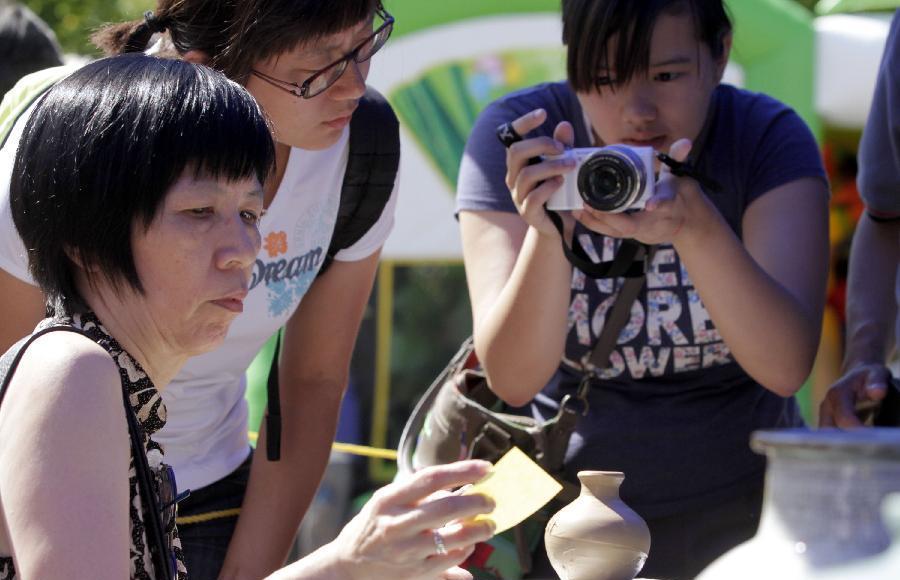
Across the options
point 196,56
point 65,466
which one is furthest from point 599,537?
point 196,56

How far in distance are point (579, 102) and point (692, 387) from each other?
0.60 m

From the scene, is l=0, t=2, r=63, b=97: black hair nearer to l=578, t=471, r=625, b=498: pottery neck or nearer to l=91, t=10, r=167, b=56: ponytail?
l=91, t=10, r=167, b=56: ponytail

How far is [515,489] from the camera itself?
1.53 m

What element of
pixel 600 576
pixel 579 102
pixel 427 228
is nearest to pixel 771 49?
pixel 427 228

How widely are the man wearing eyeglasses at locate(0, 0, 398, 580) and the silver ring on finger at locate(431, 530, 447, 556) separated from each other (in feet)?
2.72

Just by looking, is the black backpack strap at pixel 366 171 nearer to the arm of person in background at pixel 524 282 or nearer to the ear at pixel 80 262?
the arm of person in background at pixel 524 282

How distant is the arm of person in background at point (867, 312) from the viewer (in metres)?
2.43

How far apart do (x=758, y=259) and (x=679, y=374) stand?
0.88 ft

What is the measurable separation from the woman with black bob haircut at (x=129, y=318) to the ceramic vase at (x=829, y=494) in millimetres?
449

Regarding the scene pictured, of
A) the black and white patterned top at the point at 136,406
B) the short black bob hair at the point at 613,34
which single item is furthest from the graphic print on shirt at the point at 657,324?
the black and white patterned top at the point at 136,406

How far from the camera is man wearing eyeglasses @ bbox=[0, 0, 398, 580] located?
85.4 inches

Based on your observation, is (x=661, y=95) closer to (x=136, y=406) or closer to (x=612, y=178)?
(x=612, y=178)

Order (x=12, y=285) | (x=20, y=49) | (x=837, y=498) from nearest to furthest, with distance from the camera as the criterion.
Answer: (x=837, y=498) < (x=12, y=285) < (x=20, y=49)

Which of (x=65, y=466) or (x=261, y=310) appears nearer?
(x=65, y=466)
